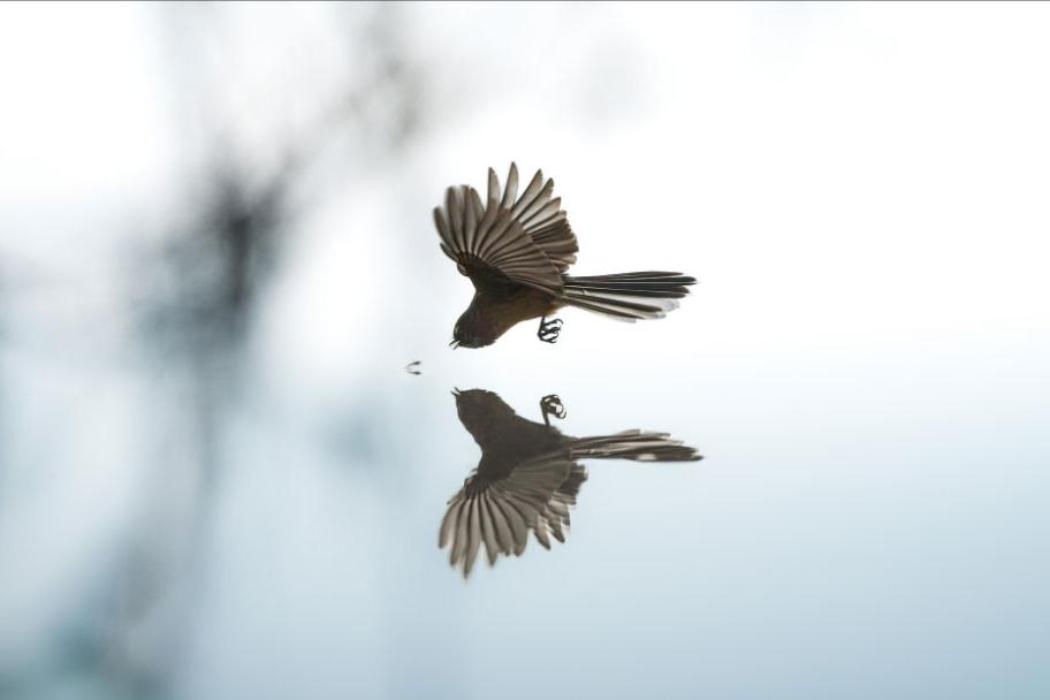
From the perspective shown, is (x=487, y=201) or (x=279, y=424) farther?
(x=487, y=201)

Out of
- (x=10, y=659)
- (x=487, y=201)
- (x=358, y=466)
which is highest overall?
(x=487, y=201)

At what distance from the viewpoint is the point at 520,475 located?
3.40 feet

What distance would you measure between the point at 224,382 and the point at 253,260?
103 mm

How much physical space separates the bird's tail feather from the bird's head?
36cm

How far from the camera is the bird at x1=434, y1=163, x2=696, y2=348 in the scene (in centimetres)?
130

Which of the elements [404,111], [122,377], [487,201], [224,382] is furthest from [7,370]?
[487,201]

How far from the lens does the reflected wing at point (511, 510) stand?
89cm

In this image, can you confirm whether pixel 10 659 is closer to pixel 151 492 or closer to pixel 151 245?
pixel 151 492

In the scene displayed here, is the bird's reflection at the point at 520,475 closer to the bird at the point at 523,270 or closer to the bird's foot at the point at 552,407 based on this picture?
the bird's foot at the point at 552,407

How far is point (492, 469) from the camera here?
3.50 feet

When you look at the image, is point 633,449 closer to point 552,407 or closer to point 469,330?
point 552,407

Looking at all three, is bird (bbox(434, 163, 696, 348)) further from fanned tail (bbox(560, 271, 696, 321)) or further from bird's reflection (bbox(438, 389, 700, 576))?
bird's reflection (bbox(438, 389, 700, 576))

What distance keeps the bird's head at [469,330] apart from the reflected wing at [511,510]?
43 cm

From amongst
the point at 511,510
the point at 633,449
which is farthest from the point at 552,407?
the point at 511,510
